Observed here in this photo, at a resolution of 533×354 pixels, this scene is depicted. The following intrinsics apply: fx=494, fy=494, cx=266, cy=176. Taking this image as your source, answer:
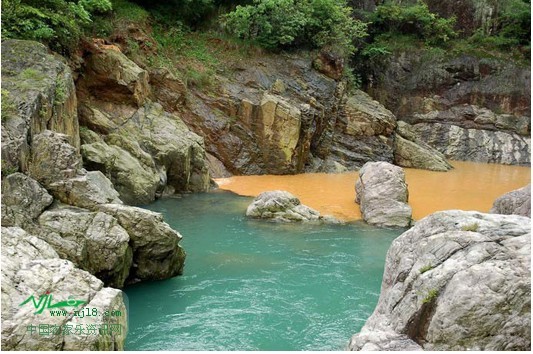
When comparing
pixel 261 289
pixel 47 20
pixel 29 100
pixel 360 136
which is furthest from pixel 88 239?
pixel 360 136

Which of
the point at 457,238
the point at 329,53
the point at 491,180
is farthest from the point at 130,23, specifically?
the point at 457,238

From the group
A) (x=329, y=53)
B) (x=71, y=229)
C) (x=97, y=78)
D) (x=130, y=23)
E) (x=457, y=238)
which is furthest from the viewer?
(x=329, y=53)

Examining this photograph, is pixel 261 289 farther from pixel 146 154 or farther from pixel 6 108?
pixel 146 154

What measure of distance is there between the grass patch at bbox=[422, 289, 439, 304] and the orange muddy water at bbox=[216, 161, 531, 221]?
29.6 feet

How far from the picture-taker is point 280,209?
13.0m

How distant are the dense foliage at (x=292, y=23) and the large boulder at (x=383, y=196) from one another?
9.15 metres

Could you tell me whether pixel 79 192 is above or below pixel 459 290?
above

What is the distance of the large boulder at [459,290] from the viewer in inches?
155

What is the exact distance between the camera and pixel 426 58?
90.9 feet

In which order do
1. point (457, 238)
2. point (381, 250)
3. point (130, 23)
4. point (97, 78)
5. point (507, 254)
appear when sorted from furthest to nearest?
point (130, 23), point (97, 78), point (381, 250), point (457, 238), point (507, 254)

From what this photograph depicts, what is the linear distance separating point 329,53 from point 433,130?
8065 millimetres

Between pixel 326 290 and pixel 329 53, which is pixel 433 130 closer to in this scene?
pixel 329 53

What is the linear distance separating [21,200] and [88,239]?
3.43 ft

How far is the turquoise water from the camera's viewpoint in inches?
257
